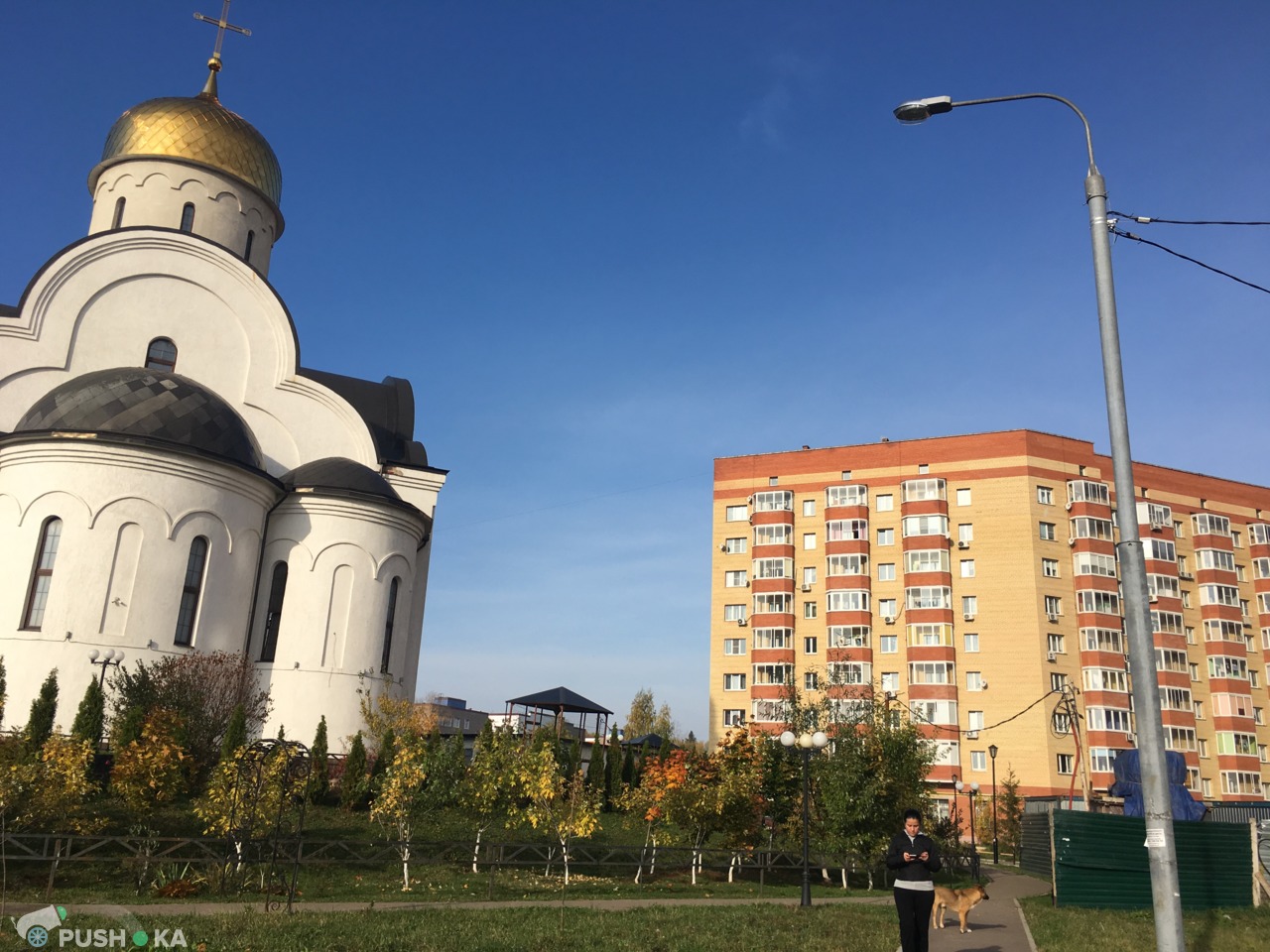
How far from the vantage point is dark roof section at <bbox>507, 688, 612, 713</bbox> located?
37656 mm

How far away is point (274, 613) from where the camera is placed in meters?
26.5

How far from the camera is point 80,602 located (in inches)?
895

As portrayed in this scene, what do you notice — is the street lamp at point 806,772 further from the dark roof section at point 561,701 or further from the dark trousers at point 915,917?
the dark roof section at point 561,701

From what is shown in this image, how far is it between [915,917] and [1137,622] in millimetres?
3358

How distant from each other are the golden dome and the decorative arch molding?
14034 millimetres

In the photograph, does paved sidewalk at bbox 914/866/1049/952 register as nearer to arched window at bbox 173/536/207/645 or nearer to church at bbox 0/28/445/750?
church at bbox 0/28/445/750

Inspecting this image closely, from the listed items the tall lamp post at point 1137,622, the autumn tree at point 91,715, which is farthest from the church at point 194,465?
the tall lamp post at point 1137,622

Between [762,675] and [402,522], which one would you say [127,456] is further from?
[762,675]

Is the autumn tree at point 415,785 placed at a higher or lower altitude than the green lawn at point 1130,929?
higher

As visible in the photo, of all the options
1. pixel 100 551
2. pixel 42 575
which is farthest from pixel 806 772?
pixel 42 575

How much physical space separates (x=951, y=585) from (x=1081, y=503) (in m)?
7.75

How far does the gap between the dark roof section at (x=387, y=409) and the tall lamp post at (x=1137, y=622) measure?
25.8 metres

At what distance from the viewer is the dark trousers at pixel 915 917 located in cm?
868

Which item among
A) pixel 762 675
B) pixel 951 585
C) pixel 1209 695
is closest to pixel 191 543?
pixel 762 675
